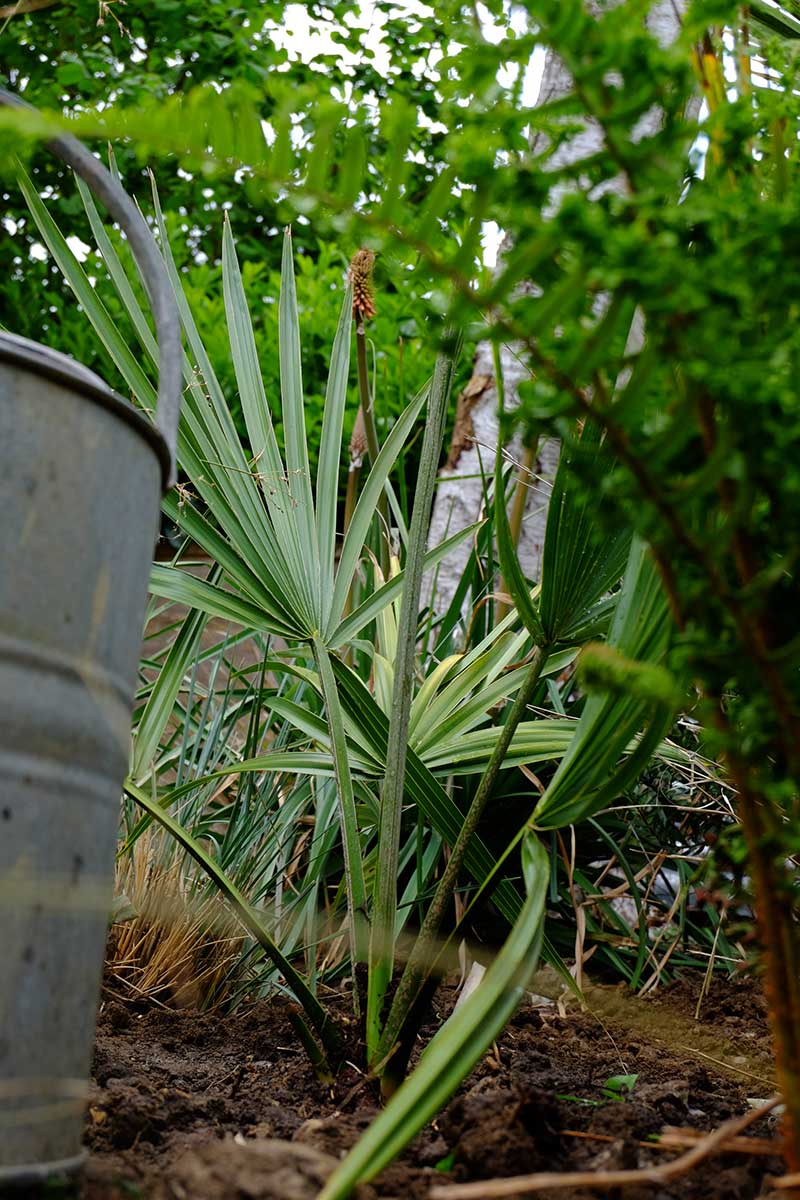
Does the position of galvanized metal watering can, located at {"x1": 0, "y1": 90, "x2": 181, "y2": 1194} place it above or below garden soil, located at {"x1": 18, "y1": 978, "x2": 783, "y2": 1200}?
above

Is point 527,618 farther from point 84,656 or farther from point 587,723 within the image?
point 84,656

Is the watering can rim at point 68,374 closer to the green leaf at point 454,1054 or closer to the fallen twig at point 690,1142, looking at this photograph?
the green leaf at point 454,1054

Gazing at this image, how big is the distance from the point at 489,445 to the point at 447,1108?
1.97m

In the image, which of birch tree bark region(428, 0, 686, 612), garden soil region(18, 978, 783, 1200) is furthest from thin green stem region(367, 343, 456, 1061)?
birch tree bark region(428, 0, 686, 612)

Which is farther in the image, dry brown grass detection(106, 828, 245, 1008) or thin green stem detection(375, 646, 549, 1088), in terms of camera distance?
dry brown grass detection(106, 828, 245, 1008)

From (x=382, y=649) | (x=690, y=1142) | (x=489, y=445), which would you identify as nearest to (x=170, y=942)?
(x=382, y=649)

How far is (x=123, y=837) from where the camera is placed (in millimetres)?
2330

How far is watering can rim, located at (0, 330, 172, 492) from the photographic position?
31.5 inches

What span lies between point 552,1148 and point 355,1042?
1.39 feet

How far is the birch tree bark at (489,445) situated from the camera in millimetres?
2822

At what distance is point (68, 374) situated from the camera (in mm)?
820

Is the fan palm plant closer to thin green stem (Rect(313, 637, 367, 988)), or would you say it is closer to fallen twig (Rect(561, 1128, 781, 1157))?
thin green stem (Rect(313, 637, 367, 988))

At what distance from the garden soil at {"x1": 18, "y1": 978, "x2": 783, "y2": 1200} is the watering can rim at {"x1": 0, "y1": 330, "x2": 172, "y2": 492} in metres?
0.58

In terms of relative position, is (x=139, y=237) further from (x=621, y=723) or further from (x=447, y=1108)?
(x=447, y=1108)
